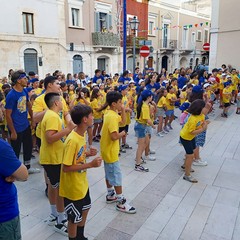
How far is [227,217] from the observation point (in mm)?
3973

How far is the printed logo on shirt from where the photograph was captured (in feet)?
16.3

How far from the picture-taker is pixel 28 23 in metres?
16.9

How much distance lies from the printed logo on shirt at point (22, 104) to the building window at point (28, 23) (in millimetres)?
13281

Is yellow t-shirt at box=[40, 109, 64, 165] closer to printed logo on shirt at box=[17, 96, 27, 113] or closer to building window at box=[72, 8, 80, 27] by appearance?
printed logo on shirt at box=[17, 96, 27, 113]

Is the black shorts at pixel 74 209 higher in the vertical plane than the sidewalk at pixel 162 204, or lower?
higher

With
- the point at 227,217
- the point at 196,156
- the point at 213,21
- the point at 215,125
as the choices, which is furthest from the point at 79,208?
the point at 213,21

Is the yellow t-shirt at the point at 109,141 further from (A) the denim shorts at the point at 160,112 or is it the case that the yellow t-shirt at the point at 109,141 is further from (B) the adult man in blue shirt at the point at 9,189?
(A) the denim shorts at the point at 160,112

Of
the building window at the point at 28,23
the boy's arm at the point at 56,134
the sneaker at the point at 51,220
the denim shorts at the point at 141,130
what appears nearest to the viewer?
the boy's arm at the point at 56,134

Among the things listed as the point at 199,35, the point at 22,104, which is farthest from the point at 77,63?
the point at 199,35

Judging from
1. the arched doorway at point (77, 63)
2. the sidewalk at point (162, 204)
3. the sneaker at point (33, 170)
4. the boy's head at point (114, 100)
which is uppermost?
the arched doorway at point (77, 63)

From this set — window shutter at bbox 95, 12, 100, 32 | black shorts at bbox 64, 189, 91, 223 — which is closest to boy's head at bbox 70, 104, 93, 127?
black shorts at bbox 64, 189, 91, 223

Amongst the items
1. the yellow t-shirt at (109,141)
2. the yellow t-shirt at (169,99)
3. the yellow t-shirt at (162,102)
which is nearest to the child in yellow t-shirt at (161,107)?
the yellow t-shirt at (162,102)

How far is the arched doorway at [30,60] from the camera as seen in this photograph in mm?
17078

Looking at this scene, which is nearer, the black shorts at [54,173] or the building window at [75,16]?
the black shorts at [54,173]
